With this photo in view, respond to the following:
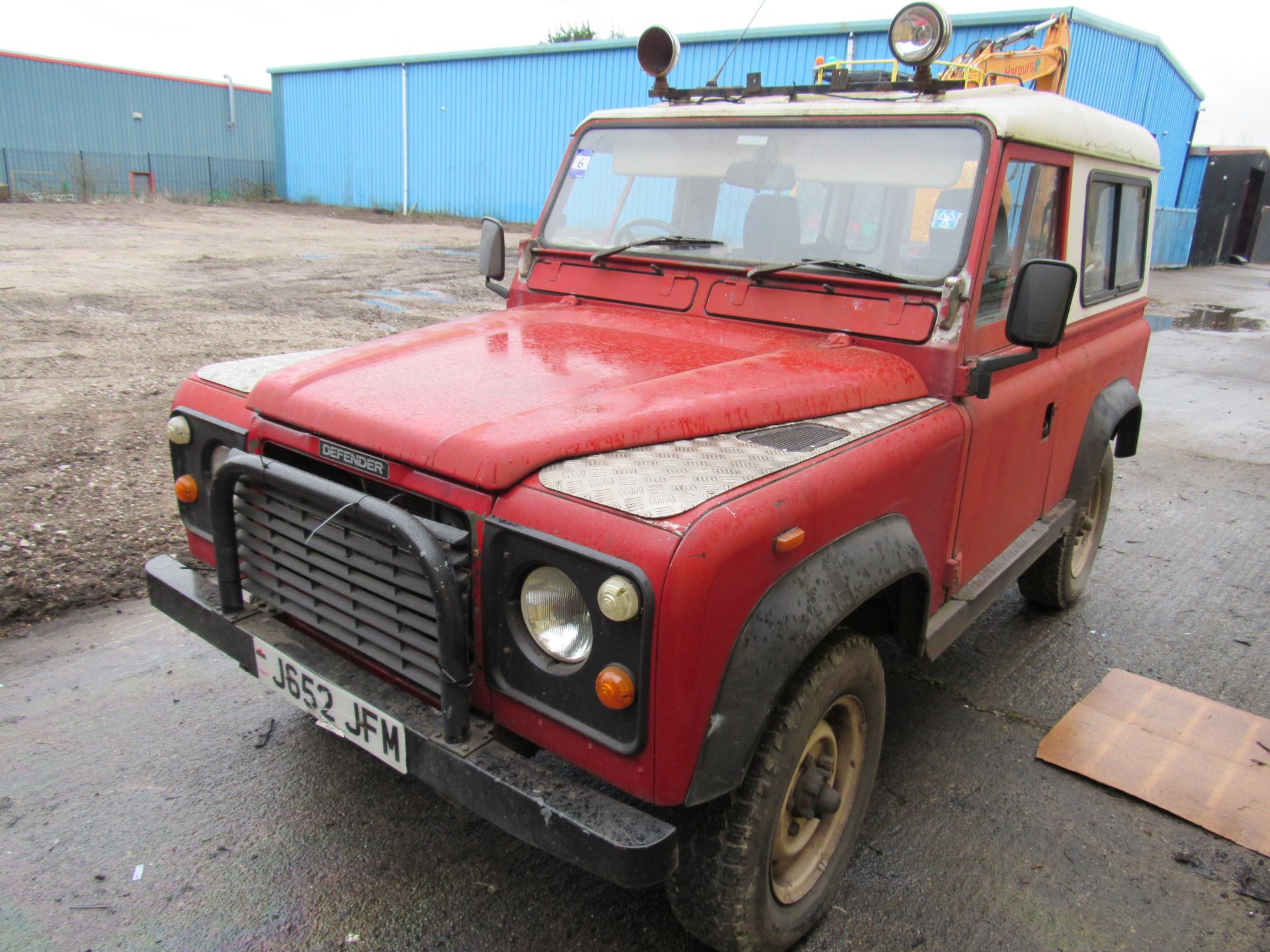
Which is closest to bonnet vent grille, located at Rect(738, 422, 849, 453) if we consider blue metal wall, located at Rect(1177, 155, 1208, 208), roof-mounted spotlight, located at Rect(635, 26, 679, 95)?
roof-mounted spotlight, located at Rect(635, 26, 679, 95)

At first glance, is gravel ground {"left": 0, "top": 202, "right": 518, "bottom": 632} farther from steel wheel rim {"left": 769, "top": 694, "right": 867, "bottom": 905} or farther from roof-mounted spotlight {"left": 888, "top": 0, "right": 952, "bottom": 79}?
roof-mounted spotlight {"left": 888, "top": 0, "right": 952, "bottom": 79}

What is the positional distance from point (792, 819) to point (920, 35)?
2623 mm

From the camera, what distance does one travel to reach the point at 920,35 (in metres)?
3.17

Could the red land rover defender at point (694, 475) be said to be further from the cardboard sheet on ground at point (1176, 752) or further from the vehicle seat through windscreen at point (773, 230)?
the cardboard sheet on ground at point (1176, 752)

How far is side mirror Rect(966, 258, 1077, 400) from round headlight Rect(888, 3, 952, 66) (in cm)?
91

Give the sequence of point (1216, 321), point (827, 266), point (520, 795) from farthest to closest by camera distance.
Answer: point (1216, 321) < point (827, 266) < point (520, 795)

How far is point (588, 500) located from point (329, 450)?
2.60ft


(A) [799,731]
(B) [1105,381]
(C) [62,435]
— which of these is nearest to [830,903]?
(A) [799,731]

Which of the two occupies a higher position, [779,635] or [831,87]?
[831,87]

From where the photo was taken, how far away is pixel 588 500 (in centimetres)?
189

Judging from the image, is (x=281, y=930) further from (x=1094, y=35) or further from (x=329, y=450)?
(x=1094, y=35)

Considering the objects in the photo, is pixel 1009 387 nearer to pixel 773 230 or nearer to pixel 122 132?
pixel 773 230

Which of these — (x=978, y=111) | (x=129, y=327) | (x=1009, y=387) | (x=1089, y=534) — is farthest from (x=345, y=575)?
(x=129, y=327)

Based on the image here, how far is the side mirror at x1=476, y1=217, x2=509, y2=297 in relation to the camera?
12.9 feet
